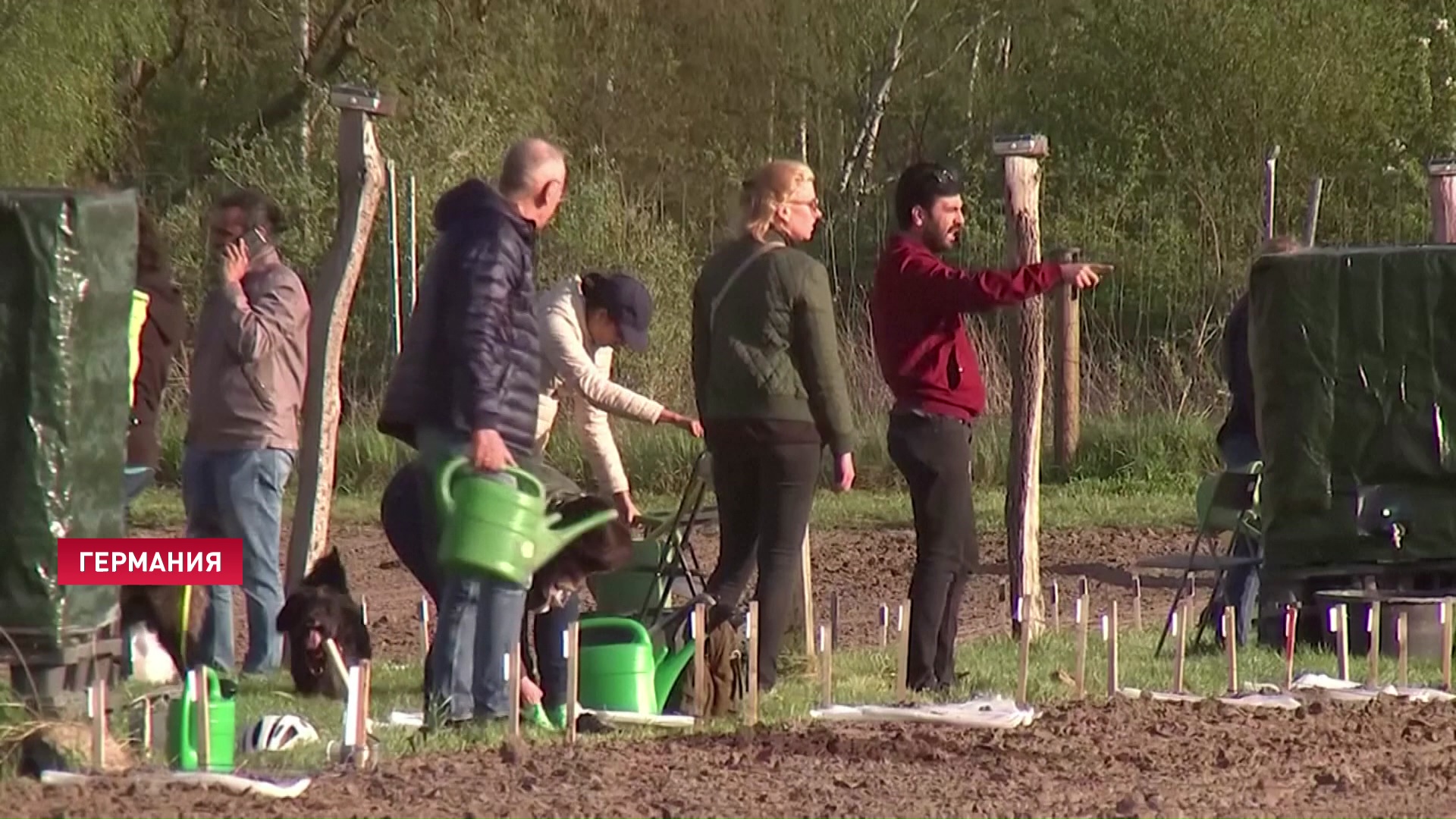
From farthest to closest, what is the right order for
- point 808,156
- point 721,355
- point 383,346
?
point 808,156 < point 383,346 < point 721,355

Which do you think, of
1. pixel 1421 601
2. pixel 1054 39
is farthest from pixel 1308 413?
pixel 1054 39

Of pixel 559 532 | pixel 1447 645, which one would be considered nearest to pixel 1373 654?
pixel 1447 645

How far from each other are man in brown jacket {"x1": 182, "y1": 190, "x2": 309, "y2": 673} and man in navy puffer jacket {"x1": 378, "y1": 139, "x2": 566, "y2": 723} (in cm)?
193

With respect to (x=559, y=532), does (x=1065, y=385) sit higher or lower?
higher

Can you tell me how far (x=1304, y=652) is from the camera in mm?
10758

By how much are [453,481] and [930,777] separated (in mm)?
1585

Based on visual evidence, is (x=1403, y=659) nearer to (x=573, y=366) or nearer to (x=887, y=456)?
(x=573, y=366)

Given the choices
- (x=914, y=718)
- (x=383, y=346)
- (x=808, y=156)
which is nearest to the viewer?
(x=914, y=718)

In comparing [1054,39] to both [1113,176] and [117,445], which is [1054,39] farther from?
[117,445]

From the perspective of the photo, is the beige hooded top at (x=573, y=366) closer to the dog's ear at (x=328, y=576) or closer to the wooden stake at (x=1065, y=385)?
the dog's ear at (x=328, y=576)

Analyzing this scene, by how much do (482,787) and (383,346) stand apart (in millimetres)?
14183

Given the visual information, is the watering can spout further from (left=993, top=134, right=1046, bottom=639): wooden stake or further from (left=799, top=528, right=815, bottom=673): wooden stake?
(left=993, top=134, right=1046, bottom=639): wooden stake

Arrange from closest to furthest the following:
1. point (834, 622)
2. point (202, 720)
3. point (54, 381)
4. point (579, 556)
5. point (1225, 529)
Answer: point (202, 720)
point (54, 381)
point (579, 556)
point (834, 622)
point (1225, 529)

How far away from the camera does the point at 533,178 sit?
7926 millimetres
